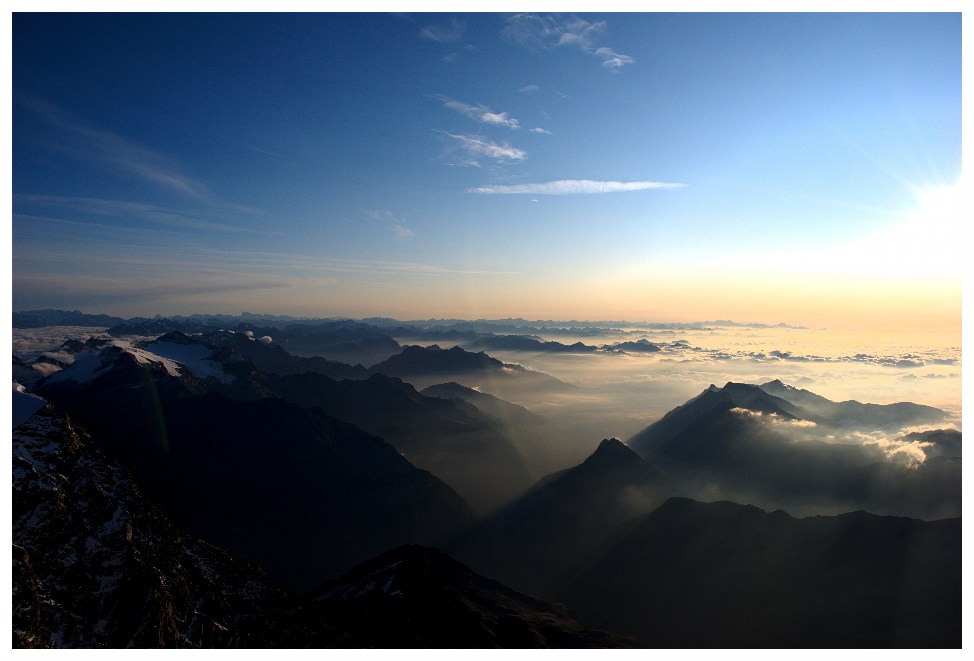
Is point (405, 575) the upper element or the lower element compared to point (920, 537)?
upper

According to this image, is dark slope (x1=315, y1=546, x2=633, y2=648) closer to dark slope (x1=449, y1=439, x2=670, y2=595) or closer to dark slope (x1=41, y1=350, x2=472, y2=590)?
dark slope (x1=449, y1=439, x2=670, y2=595)

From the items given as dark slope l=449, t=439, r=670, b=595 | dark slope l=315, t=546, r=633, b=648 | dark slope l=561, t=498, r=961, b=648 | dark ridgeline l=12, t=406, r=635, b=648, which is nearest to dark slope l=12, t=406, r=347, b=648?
dark ridgeline l=12, t=406, r=635, b=648

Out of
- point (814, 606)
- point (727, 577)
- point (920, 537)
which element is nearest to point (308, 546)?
point (727, 577)

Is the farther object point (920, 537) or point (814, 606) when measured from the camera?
point (920, 537)

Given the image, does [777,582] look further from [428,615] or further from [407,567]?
[407,567]

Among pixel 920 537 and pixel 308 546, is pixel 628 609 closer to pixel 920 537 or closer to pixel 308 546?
pixel 920 537

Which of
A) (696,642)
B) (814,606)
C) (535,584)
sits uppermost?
(814,606)
